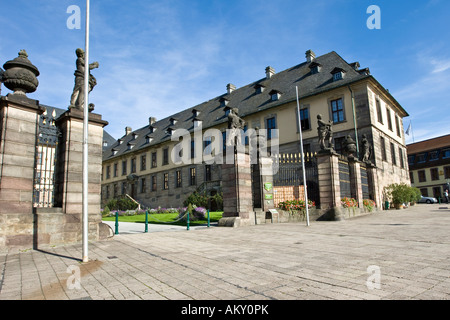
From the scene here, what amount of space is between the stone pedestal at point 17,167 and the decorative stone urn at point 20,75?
1.03 feet

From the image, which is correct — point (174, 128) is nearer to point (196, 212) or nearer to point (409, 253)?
point (196, 212)

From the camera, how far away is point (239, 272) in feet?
15.4

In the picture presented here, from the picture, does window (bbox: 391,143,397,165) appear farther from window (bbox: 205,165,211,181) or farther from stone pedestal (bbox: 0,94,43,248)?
stone pedestal (bbox: 0,94,43,248)

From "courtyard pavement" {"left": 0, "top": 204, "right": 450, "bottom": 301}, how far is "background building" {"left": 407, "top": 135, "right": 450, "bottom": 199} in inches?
2108

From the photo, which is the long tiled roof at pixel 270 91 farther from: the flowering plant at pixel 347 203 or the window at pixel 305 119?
the flowering plant at pixel 347 203

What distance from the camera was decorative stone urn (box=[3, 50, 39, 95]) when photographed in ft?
26.4

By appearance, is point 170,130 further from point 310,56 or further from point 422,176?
point 422,176

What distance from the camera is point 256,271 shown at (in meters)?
4.73

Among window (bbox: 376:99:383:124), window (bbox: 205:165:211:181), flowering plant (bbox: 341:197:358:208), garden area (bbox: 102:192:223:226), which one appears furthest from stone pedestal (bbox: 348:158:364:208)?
window (bbox: 205:165:211:181)

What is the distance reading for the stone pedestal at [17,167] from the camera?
24.1ft

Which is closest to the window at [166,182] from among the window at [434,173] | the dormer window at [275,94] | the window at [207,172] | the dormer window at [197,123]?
the window at [207,172]

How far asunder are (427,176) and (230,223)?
2125 inches

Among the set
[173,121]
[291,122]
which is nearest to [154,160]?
[173,121]
